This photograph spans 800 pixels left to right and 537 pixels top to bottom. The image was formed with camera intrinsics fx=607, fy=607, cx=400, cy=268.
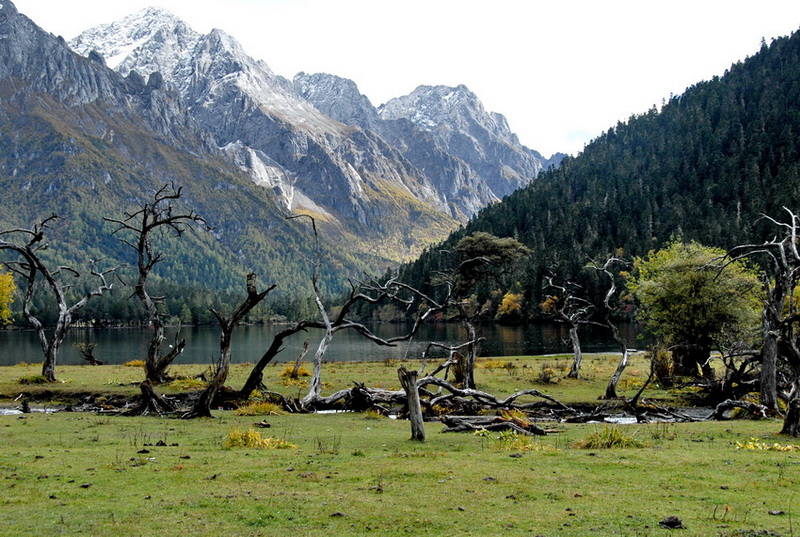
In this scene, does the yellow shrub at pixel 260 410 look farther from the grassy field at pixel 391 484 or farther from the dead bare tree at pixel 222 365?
the grassy field at pixel 391 484

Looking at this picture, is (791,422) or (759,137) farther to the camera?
(759,137)

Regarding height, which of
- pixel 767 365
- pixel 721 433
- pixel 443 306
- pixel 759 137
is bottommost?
pixel 721 433

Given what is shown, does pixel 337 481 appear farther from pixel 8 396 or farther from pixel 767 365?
pixel 8 396

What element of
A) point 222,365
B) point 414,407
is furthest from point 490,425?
point 222,365

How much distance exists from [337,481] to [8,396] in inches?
1137

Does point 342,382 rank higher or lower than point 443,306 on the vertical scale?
lower

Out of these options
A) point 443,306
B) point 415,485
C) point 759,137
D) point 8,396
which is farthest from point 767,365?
point 759,137

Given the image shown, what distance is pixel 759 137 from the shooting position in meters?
190

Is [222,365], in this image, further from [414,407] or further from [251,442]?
[414,407]

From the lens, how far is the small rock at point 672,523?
9.45m

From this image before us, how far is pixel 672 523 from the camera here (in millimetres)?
9516

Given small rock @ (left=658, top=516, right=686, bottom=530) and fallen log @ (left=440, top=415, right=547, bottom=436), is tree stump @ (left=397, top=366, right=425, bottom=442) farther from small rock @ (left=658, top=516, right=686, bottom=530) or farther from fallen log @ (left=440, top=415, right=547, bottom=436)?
small rock @ (left=658, top=516, right=686, bottom=530)

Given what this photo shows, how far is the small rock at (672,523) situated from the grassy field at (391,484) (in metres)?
0.10

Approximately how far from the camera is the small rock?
372 inches
